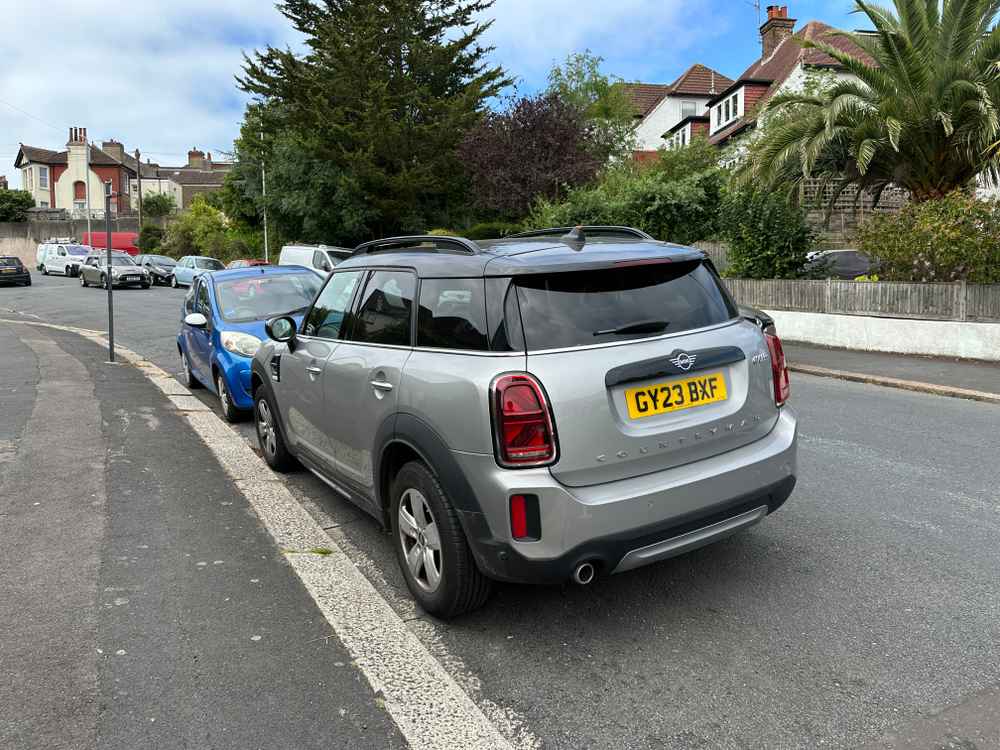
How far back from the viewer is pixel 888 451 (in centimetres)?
662

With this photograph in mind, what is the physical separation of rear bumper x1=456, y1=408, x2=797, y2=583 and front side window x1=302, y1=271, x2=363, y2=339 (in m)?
1.81

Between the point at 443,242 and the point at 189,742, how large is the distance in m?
2.52

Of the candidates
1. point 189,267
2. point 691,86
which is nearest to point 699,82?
point 691,86

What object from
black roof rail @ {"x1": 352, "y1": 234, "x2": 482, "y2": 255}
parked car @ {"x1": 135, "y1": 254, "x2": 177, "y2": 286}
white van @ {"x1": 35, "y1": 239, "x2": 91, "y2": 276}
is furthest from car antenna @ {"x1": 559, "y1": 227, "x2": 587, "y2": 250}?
white van @ {"x1": 35, "y1": 239, "x2": 91, "y2": 276}

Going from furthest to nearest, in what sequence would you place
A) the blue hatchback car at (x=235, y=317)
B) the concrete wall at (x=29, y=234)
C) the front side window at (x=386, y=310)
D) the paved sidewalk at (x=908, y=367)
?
the concrete wall at (x=29, y=234), the paved sidewalk at (x=908, y=367), the blue hatchback car at (x=235, y=317), the front side window at (x=386, y=310)

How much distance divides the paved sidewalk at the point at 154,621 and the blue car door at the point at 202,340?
2.32 m

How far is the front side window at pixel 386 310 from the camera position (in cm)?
408

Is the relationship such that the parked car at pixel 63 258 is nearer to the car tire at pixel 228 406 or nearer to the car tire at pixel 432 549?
the car tire at pixel 228 406

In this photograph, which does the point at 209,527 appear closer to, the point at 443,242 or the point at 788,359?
the point at 443,242

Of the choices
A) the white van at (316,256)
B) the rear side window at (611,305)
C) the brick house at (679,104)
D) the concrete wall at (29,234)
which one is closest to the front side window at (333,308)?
the rear side window at (611,305)

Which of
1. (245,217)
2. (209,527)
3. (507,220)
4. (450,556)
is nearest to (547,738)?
(450,556)

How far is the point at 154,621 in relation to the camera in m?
3.73

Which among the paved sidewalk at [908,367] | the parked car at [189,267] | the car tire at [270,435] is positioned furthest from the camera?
the parked car at [189,267]

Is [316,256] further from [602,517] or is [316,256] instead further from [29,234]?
[29,234]
